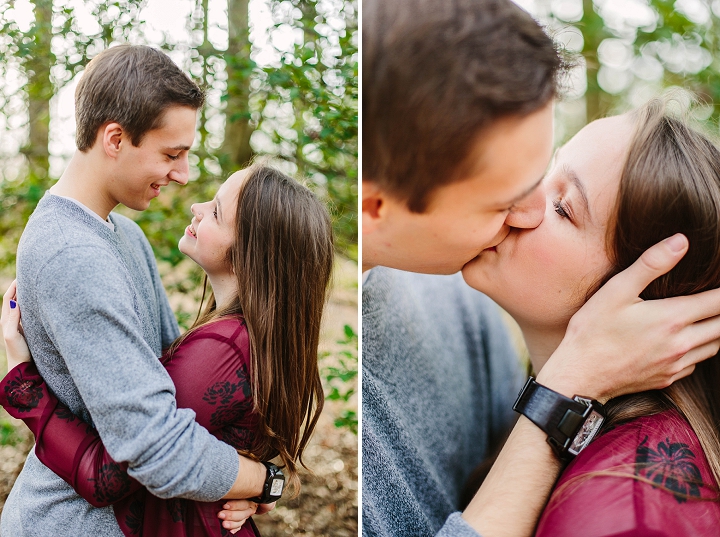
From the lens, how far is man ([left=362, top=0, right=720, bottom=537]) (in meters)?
0.91

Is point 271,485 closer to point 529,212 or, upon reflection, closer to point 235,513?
point 235,513

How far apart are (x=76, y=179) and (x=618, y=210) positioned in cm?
110

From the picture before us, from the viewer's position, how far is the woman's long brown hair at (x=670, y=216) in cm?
109

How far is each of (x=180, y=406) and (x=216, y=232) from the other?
1.27 feet

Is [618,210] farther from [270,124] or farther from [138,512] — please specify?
[270,124]

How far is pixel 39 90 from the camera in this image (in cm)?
191

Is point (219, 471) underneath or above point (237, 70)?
underneath

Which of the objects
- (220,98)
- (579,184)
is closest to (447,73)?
(579,184)

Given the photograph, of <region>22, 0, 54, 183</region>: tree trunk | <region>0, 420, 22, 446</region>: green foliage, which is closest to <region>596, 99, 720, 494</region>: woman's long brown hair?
<region>22, 0, 54, 183</region>: tree trunk

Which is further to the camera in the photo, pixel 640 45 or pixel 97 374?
pixel 640 45

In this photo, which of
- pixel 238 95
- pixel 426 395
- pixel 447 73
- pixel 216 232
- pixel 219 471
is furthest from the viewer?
pixel 238 95

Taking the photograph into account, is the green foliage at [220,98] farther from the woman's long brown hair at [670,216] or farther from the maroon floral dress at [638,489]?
the maroon floral dress at [638,489]

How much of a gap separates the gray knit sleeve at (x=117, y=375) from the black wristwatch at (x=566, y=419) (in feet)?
2.14

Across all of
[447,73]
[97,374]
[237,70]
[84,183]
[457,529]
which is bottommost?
[457,529]
